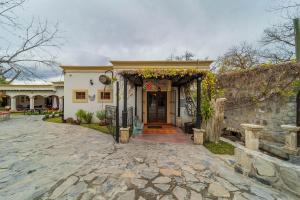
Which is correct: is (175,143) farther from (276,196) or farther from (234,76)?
(234,76)

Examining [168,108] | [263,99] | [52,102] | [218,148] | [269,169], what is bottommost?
[218,148]

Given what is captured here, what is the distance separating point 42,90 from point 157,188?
22.9m

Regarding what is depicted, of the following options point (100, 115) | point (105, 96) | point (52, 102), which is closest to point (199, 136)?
point (100, 115)

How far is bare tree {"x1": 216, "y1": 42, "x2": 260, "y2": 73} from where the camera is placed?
15612 millimetres

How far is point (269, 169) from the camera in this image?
2.81m

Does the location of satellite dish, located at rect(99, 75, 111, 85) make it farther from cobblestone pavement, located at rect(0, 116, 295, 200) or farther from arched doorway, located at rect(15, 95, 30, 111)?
arched doorway, located at rect(15, 95, 30, 111)

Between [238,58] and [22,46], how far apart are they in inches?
710

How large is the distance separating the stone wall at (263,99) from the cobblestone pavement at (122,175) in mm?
3625

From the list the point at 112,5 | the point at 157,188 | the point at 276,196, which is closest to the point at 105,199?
the point at 157,188

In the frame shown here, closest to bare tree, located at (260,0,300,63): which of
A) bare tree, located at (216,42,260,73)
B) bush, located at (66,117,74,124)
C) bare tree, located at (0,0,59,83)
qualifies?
bare tree, located at (216,42,260,73)

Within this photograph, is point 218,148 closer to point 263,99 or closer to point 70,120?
Result: point 263,99

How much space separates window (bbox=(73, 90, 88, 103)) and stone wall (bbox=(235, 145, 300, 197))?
10244mm

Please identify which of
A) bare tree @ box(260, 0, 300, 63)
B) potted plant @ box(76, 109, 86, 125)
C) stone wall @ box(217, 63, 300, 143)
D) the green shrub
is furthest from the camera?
potted plant @ box(76, 109, 86, 125)

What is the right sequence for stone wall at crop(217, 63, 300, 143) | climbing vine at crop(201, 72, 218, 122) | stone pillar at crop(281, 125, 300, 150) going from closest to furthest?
stone pillar at crop(281, 125, 300, 150) → stone wall at crop(217, 63, 300, 143) → climbing vine at crop(201, 72, 218, 122)
